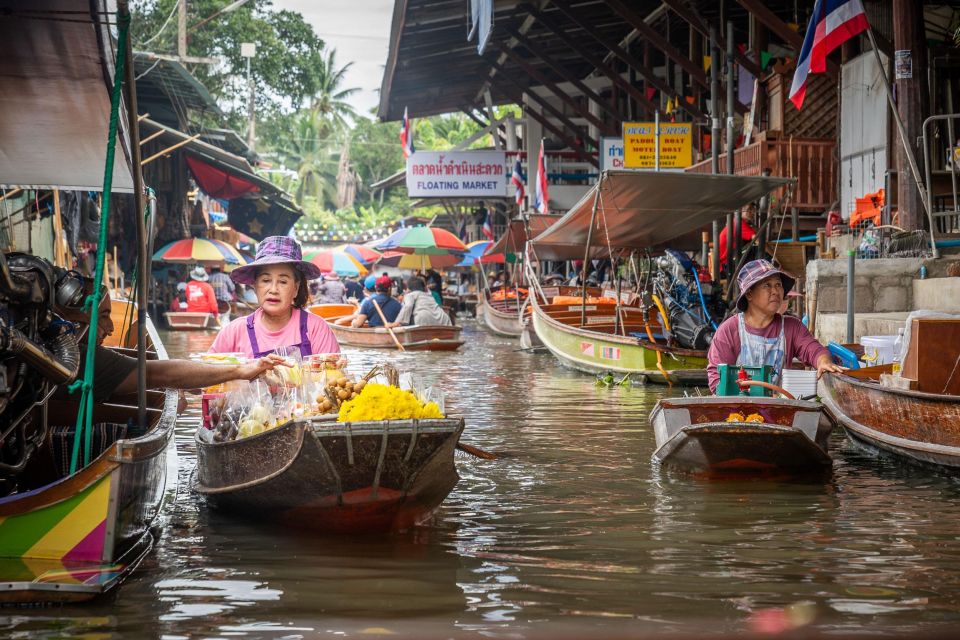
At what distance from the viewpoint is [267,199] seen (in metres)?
29.9

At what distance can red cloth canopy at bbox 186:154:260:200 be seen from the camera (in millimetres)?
23948

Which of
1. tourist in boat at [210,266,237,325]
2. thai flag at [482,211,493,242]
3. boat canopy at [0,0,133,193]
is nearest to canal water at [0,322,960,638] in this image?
boat canopy at [0,0,133,193]

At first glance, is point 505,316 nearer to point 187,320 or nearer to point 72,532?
point 187,320

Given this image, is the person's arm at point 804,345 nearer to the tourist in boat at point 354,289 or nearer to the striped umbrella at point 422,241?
the striped umbrella at point 422,241

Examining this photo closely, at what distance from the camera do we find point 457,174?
25.7 meters

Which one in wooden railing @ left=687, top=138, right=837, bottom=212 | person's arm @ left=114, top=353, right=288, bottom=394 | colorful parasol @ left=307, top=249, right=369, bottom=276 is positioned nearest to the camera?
person's arm @ left=114, top=353, right=288, bottom=394

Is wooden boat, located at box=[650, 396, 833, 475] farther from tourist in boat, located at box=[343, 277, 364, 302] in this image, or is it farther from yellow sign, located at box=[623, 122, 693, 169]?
tourist in boat, located at box=[343, 277, 364, 302]

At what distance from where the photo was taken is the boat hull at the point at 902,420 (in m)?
5.96

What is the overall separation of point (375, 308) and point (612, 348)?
5.92 metres

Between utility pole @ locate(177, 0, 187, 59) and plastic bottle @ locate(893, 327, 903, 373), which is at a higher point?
utility pole @ locate(177, 0, 187, 59)

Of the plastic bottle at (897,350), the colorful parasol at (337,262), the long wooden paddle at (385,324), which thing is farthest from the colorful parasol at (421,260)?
the plastic bottle at (897,350)

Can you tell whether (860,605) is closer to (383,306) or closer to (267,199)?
(383,306)

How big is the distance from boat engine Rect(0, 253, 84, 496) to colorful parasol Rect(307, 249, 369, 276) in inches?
1037

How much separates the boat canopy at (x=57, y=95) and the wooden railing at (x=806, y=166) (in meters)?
10.7
